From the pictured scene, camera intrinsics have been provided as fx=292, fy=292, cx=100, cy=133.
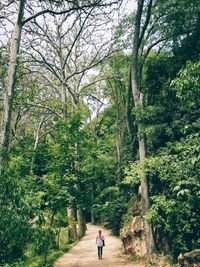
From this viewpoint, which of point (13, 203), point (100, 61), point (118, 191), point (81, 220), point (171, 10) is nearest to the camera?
point (13, 203)

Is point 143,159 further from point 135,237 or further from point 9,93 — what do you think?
point 9,93

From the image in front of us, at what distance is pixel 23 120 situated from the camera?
32.7 meters

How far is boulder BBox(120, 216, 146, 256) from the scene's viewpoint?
1422 cm

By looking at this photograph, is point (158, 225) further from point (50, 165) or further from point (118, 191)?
point (118, 191)

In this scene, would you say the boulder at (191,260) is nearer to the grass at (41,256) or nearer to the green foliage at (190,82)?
the green foliage at (190,82)

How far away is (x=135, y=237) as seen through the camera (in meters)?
14.6


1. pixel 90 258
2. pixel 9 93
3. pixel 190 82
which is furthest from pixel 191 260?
pixel 90 258

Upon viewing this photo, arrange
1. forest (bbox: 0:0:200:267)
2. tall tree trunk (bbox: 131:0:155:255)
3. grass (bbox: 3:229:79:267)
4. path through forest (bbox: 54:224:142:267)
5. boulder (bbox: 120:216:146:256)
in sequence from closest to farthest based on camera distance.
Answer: forest (bbox: 0:0:200:267)
tall tree trunk (bbox: 131:0:155:255)
grass (bbox: 3:229:79:267)
path through forest (bbox: 54:224:142:267)
boulder (bbox: 120:216:146:256)

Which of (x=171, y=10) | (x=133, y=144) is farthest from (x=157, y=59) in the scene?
(x=133, y=144)

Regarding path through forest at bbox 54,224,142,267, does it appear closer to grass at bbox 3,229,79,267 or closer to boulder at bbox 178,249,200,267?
grass at bbox 3,229,79,267

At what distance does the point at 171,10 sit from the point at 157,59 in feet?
8.76

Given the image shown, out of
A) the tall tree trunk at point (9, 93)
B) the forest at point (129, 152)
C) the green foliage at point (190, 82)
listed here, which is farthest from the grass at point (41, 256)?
the green foliage at point (190, 82)

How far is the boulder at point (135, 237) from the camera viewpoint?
14220mm

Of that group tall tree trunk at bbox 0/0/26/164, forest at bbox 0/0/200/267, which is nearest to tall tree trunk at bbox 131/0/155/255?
forest at bbox 0/0/200/267
